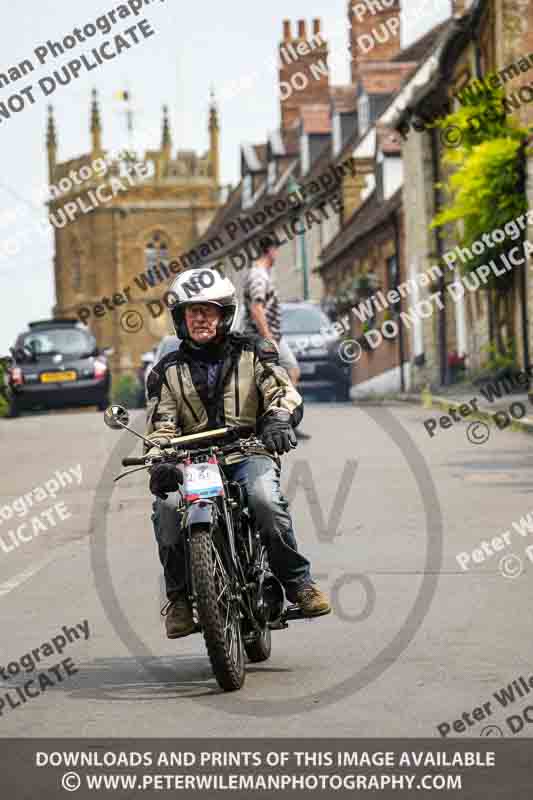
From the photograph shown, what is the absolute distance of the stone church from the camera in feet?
355

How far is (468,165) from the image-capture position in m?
25.7

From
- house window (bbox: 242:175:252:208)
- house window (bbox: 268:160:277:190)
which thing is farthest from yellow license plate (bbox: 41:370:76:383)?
house window (bbox: 242:175:252:208)

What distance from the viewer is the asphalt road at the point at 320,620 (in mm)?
5969

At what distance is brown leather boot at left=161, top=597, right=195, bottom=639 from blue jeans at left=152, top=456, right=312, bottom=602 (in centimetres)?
→ 4

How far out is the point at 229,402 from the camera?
6.91 m

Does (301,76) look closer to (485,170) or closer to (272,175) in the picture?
(272,175)

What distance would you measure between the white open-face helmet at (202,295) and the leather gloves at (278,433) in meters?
0.45

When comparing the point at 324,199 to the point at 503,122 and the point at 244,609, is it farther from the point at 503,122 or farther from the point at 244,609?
the point at 244,609

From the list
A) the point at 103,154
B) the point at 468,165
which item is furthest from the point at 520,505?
the point at 103,154

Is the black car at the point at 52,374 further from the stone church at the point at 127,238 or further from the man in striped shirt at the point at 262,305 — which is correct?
the stone church at the point at 127,238

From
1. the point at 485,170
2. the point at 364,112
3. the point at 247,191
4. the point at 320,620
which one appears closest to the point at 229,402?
the point at 320,620

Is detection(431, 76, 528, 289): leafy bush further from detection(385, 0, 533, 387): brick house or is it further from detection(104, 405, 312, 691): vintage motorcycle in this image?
detection(104, 405, 312, 691): vintage motorcycle

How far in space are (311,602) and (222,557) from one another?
589mm
